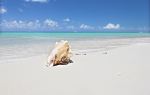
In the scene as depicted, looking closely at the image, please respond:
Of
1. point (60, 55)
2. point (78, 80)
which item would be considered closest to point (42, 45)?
point (60, 55)

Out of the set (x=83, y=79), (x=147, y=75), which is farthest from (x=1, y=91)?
(x=147, y=75)

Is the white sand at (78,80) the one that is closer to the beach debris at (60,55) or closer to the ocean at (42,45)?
the beach debris at (60,55)

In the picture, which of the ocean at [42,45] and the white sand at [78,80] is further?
the ocean at [42,45]

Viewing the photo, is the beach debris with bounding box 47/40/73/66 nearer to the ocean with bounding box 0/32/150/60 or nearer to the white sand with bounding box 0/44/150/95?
the white sand with bounding box 0/44/150/95

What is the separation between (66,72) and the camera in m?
5.41

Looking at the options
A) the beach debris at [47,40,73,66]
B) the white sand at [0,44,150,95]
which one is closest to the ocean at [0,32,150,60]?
the beach debris at [47,40,73,66]

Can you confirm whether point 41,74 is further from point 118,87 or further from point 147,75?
point 147,75

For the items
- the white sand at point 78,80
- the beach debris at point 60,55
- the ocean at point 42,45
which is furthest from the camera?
the ocean at point 42,45

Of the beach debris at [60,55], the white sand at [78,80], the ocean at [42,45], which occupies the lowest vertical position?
the ocean at [42,45]

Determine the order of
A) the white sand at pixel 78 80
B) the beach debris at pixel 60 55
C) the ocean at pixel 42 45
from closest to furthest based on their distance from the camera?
1. the white sand at pixel 78 80
2. the beach debris at pixel 60 55
3. the ocean at pixel 42 45

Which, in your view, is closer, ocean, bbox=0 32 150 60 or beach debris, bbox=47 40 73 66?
beach debris, bbox=47 40 73 66

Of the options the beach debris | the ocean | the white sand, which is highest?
the beach debris

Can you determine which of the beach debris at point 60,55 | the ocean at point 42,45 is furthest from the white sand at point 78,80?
the ocean at point 42,45

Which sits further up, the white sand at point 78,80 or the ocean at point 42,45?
the white sand at point 78,80
